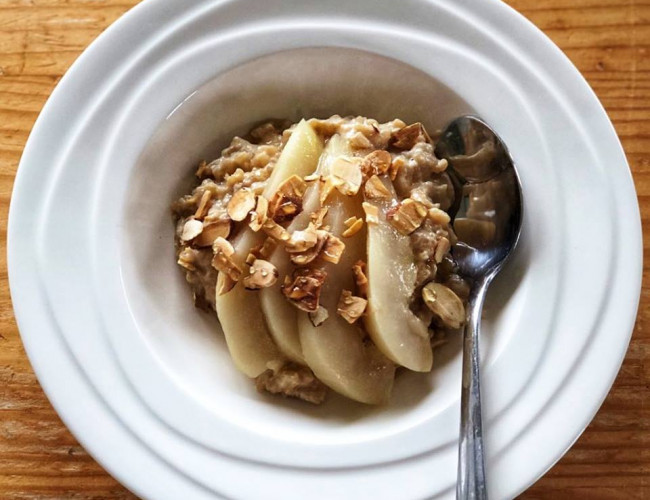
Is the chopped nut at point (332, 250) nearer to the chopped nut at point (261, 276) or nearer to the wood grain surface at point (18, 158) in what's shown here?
the chopped nut at point (261, 276)

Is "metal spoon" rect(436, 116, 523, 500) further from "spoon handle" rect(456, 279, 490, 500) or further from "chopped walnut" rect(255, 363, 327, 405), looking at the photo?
"chopped walnut" rect(255, 363, 327, 405)

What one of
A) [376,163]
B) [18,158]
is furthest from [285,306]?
[18,158]

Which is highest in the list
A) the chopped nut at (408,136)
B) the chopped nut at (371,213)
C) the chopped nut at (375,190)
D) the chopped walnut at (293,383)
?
the chopped nut at (408,136)

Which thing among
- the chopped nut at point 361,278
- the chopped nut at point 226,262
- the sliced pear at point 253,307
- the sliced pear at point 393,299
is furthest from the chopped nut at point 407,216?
the chopped nut at point 226,262

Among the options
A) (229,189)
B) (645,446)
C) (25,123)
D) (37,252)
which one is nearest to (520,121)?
(229,189)

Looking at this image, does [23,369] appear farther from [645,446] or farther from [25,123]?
[645,446]

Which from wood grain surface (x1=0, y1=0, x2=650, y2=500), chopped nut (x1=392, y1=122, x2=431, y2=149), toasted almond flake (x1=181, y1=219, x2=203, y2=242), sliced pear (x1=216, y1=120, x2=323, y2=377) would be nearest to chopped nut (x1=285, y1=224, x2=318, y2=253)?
sliced pear (x1=216, y1=120, x2=323, y2=377)
